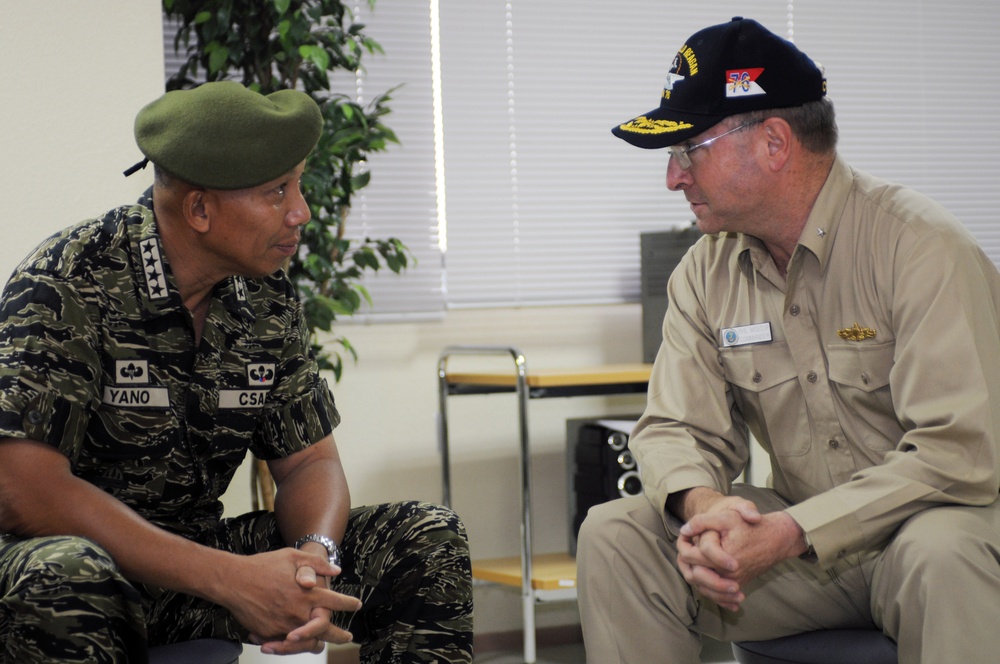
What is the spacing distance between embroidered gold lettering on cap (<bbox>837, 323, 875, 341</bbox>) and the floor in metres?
1.67

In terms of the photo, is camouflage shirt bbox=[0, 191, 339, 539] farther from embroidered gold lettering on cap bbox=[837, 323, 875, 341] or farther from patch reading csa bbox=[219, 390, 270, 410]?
embroidered gold lettering on cap bbox=[837, 323, 875, 341]

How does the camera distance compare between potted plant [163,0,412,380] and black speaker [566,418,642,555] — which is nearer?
potted plant [163,0,412,380]

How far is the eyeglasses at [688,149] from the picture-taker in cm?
174

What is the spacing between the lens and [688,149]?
1.78m

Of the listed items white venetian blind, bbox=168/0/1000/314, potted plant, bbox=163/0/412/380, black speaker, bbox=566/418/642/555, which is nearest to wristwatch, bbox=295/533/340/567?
potted plant, bbox=163/0/412/380

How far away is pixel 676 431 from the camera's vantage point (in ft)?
5.66

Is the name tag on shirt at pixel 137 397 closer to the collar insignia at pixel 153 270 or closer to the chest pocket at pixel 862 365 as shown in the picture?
the collar insignia at pixel 153 270

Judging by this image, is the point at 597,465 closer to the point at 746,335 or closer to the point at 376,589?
the point at 746,335

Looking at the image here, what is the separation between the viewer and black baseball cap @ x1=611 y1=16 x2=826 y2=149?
67.5 inches

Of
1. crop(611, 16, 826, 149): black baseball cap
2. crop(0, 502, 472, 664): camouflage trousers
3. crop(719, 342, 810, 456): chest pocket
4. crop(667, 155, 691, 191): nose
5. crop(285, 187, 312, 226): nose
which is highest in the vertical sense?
crop(611, 16, 826, 149): black baseball cap

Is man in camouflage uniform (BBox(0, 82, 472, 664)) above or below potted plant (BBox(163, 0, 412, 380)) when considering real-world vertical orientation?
below

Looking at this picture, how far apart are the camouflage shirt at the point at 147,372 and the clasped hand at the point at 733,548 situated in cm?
67

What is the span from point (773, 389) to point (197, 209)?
1004mm

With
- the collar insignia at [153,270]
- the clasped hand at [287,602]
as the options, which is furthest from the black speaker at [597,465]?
the collar insignia at [153,270]
